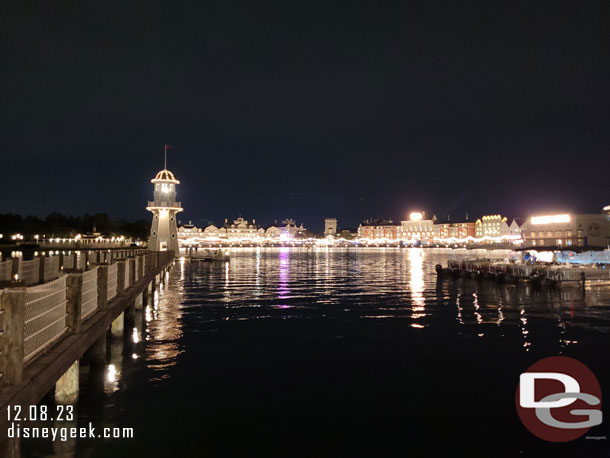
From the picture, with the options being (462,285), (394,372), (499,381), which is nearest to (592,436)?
(499,381)

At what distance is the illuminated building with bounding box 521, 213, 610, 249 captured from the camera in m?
80.8

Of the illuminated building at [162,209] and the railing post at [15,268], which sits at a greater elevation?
the illuminated building at [162,209]

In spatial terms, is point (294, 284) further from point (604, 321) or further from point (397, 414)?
point (397, 414)

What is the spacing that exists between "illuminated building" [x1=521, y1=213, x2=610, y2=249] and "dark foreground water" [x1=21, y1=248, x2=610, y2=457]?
219 feet

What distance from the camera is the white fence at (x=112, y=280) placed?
15923 mm

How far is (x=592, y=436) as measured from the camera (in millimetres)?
9453

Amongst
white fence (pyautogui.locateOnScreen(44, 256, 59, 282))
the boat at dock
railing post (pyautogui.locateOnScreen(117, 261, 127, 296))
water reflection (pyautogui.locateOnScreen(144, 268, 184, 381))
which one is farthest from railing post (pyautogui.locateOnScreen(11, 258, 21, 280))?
the boat at dock

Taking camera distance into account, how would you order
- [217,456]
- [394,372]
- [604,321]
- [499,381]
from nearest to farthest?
[217,456] → [499,381] → [394,372] → [604,321]

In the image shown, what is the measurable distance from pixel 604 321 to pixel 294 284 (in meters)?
25.1

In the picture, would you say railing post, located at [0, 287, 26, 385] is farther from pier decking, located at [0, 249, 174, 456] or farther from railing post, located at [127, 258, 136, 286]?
railing post, located at [127, 258, 136, 286]

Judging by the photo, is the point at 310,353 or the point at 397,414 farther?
the point at 310,353

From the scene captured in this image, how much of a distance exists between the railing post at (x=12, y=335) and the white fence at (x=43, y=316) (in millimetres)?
509

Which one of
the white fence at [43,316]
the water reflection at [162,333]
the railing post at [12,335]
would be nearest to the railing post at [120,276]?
the water reflection at [162,333]

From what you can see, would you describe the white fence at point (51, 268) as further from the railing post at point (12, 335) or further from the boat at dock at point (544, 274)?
the boat at dock at point (544, 274)
